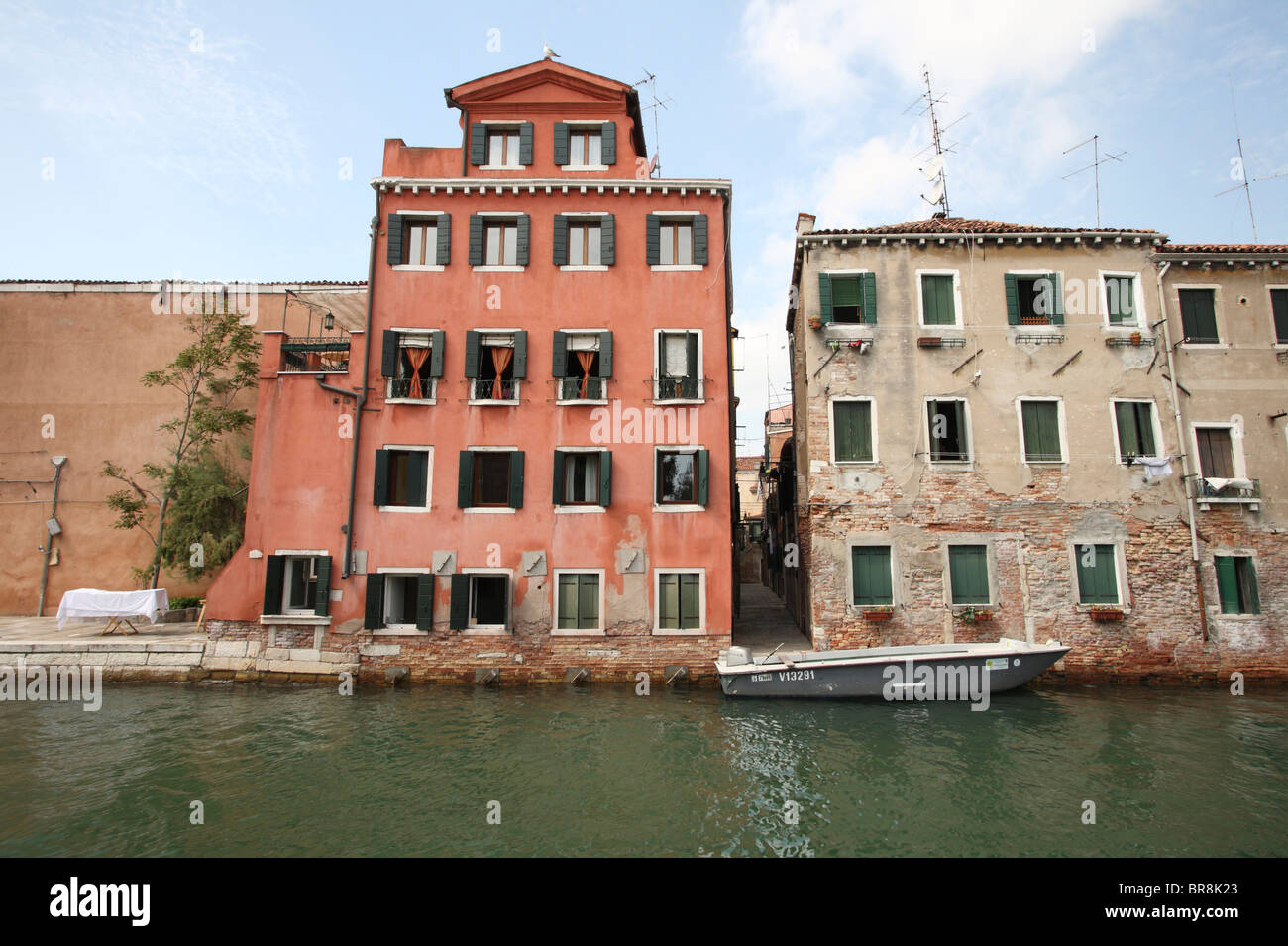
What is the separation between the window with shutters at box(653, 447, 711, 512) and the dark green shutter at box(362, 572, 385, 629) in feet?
Result: 23.5

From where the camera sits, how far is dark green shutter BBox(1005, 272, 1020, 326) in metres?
16.8

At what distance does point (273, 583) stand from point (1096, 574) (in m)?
20.7

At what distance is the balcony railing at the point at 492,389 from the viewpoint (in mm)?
16438

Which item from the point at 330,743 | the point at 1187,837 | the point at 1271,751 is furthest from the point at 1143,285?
the point at 330,743

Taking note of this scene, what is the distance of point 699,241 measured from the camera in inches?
663

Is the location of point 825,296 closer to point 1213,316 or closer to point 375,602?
point 1213,316

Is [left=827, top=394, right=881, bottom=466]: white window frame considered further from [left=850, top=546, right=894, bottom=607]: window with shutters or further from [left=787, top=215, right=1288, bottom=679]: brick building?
[left=850, top=546, right=894, bottom=607]: window with shutters

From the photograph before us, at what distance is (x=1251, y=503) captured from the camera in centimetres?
1603

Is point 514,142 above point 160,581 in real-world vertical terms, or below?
above

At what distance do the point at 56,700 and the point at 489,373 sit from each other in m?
12.4

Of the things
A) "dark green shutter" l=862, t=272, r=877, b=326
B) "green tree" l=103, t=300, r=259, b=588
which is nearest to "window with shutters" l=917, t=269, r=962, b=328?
"dark green shutter" l=862, t=272, r=877, b=326

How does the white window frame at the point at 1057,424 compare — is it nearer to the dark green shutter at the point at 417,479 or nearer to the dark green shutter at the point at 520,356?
the dark green shutter at the point at 520,356

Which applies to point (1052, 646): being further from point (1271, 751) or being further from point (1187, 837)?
point (1187, 837)

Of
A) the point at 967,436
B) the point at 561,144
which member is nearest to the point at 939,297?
the point at 967,436
